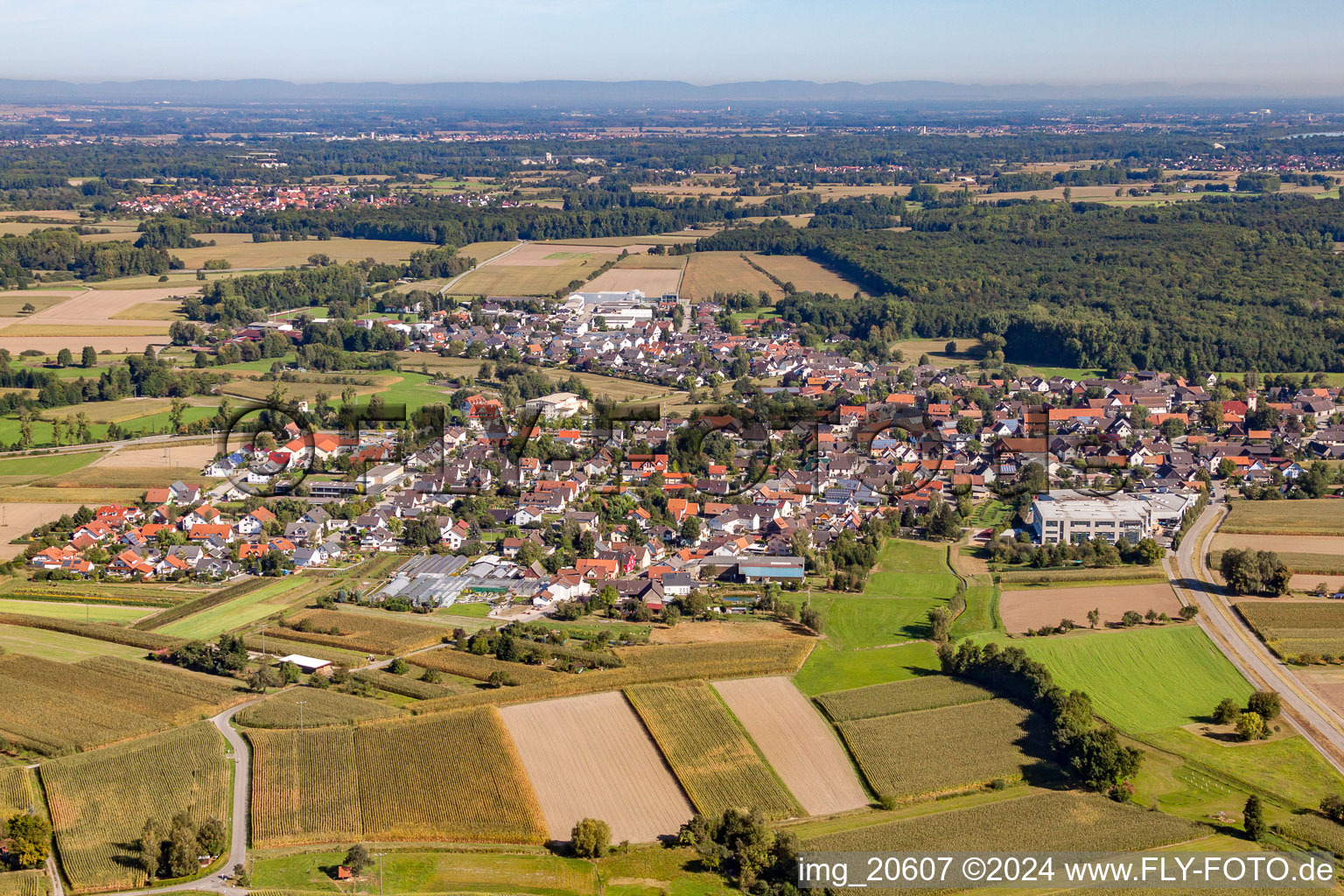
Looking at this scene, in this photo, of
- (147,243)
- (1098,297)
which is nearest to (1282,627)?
(1098,297)

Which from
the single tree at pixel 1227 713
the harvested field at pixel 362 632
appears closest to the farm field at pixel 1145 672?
the single tree at pixel 1227 713

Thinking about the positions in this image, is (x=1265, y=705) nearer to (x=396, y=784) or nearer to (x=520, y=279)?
(x=396, y=784)

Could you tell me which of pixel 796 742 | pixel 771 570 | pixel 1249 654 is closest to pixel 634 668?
→ pixel 796 742

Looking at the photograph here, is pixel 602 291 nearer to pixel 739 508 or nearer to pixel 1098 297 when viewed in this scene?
pixel 1098 297

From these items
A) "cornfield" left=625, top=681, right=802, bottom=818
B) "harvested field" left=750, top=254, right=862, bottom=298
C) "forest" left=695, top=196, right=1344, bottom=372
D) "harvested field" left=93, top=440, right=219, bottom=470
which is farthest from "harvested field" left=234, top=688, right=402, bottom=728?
"harvested field" left=750, top=254, right=862, bottom=298

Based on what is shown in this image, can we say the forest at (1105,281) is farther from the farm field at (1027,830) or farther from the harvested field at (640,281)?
the farm field at (1027,830)

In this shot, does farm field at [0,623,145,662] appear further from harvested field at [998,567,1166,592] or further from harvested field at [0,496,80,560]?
harvested field at [998,567,1166,592]
